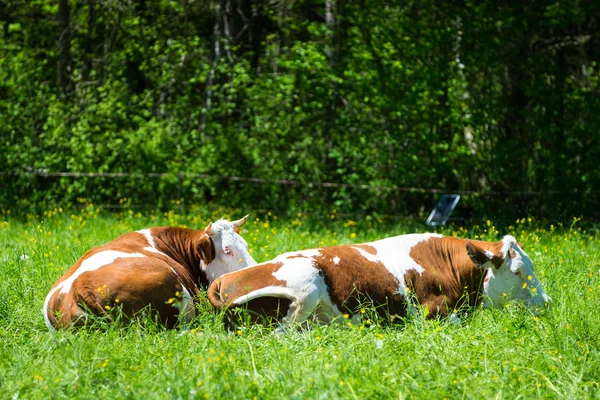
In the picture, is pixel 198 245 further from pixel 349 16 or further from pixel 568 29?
pixel 568 29

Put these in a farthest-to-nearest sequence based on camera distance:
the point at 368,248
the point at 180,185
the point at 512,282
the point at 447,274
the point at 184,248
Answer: the point at 180,185
the point at 184,248
the point at 368,248
the point at 447,274
the point at 512,282

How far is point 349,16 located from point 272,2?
4.14m

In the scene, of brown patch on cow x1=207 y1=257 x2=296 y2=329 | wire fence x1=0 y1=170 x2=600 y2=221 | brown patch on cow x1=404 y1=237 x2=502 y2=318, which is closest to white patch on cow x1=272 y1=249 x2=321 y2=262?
brown patch on cow x1=207 y1=257 x2=296 y2=329

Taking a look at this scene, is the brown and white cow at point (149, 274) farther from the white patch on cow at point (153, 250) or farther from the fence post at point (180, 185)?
the fence post at point (180, 185)

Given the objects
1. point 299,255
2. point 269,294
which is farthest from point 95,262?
point 299,255

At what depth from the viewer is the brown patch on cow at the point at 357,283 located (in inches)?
230

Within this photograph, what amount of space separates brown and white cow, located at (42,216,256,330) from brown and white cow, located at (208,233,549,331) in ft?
1.18

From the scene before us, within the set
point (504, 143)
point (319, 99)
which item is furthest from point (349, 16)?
point (504, 143)

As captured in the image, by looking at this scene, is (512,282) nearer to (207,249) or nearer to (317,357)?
(317,357)

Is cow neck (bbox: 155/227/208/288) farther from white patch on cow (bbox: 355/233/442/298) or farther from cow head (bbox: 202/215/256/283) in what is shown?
white patch on cow (bbox: 355/233/442/298)

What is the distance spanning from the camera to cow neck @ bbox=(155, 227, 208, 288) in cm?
668

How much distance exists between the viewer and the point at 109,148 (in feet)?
46.1

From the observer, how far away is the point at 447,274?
6.24 meters

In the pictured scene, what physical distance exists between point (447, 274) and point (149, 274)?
86.2 inches
